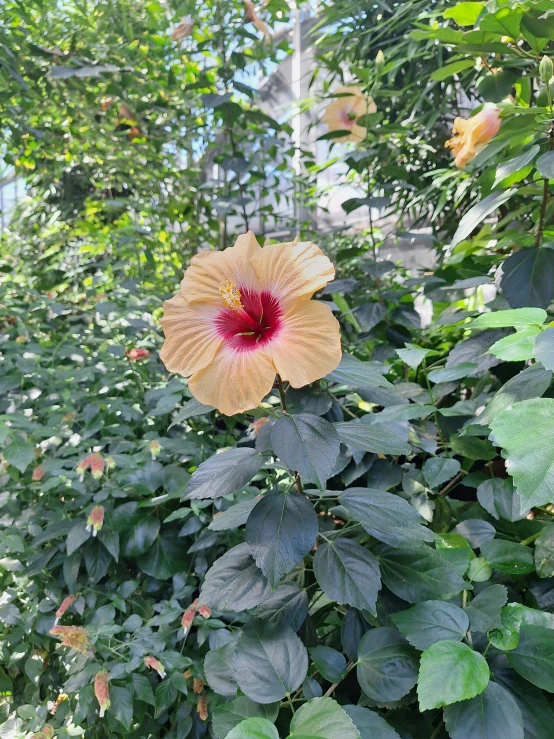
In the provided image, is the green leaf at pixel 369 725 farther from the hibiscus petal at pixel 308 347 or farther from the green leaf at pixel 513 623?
the hibiscus petal at pixel 308 347

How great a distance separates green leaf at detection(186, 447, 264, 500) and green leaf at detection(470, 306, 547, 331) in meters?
0.26

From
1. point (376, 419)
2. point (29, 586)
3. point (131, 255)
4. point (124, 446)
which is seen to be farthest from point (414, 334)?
point (131, 255)

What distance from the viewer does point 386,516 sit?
1.50 feet

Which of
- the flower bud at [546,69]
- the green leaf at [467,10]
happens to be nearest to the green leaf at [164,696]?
the flower bud at [546,69]

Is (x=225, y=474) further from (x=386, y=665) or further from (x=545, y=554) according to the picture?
(x=545, y=554)

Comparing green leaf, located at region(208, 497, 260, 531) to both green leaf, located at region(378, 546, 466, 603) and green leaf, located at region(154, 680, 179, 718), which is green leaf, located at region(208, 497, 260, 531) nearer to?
green leaf, located at region(378, 546, 466, 603)

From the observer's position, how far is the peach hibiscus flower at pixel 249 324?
430 millimetres

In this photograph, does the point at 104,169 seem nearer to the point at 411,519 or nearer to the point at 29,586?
the point at 29,586

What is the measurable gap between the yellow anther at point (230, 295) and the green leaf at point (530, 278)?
45 cm

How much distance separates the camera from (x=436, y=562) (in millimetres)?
491

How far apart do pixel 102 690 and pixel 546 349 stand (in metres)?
0.66

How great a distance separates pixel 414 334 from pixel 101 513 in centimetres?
76

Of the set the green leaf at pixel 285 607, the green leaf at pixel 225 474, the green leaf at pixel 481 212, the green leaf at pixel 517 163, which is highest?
the green leaf at pixel 517 163

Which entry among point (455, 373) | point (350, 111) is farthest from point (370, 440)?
point (350, 111)
